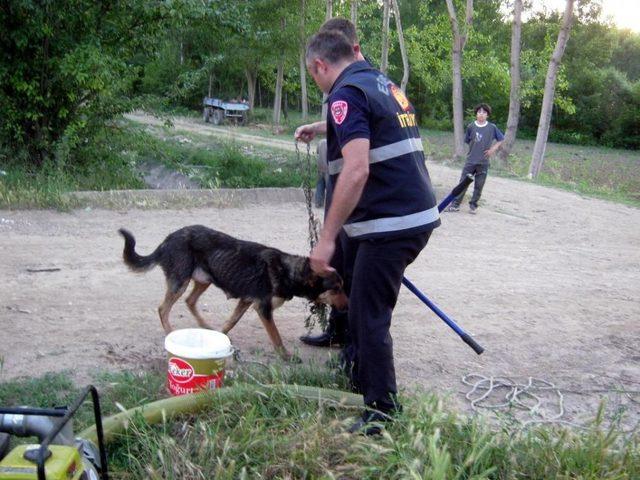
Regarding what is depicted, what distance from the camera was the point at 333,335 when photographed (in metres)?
5.97

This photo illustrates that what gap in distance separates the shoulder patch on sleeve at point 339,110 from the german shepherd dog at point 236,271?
169 centimetres

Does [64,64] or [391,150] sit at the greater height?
[64,64]

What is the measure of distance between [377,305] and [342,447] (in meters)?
0.84

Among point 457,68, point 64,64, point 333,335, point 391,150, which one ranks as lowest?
point 333,335

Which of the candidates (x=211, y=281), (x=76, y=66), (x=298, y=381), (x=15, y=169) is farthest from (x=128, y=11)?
(x=298, y=381)

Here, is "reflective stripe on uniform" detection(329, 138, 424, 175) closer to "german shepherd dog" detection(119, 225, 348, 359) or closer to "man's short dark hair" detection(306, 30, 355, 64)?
"man's short dark hair" detection(306, 30, 355, 64)

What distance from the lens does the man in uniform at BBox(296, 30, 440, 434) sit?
4016 mm

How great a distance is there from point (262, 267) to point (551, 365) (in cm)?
264

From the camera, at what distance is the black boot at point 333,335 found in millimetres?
5891

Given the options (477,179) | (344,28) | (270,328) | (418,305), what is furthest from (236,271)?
(477,179)

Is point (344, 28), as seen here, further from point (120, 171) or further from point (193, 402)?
point (120, 171)

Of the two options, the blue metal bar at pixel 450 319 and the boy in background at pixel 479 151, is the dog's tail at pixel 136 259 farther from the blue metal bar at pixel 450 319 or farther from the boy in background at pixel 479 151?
the boy in background at pixel 479 151

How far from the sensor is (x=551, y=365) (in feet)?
19.8

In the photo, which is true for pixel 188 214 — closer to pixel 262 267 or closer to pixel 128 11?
pixel 128 11
